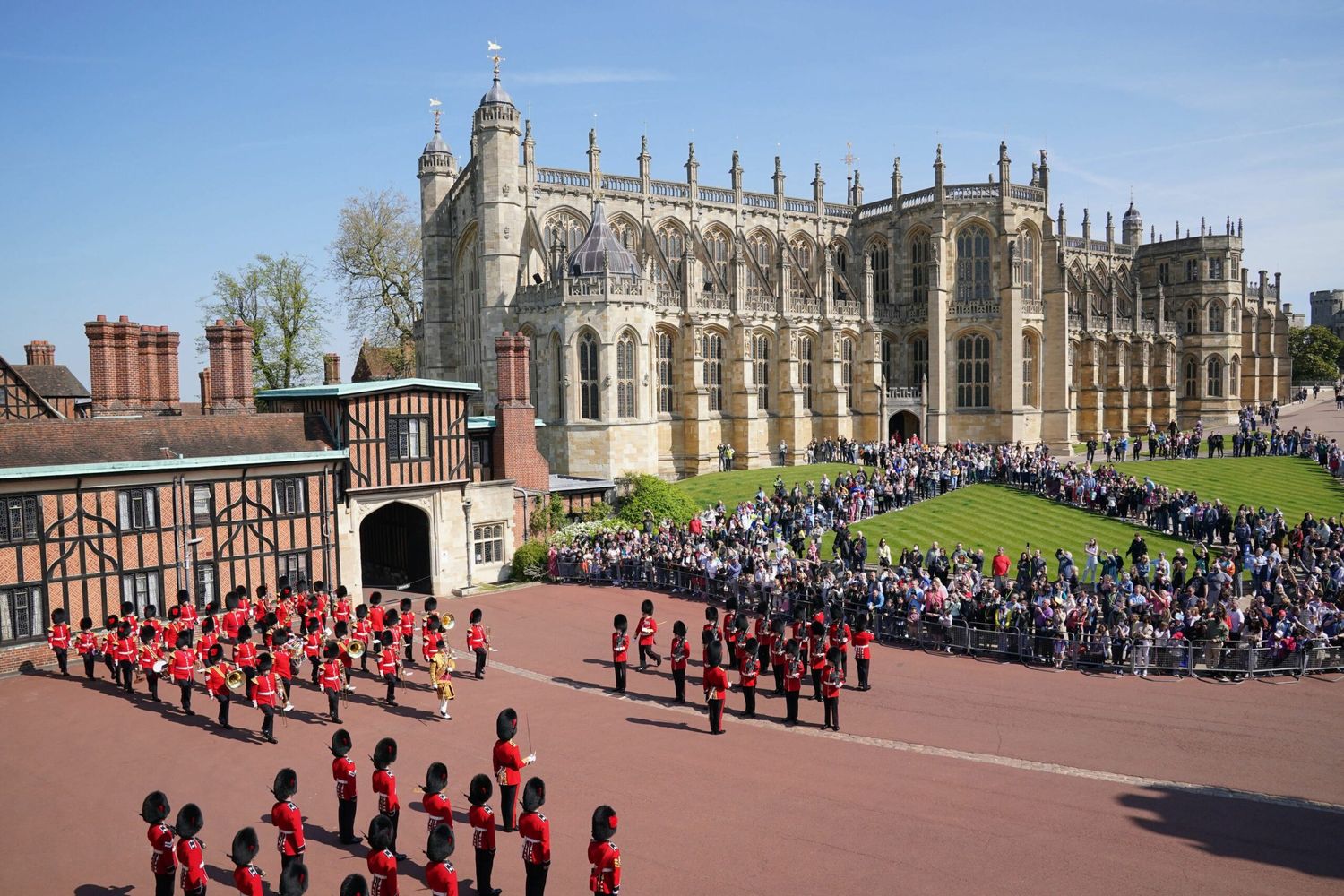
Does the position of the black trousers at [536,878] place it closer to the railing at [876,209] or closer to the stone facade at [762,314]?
the stone facade at [762,314]

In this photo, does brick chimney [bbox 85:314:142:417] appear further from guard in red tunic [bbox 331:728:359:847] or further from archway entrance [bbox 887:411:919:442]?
archway entrance [bbox 887:411:919:442]

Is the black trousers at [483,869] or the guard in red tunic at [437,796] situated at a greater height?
the guard in red tunic at [437,796]

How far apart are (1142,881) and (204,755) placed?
12.7 m

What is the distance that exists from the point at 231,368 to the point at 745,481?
2158 cm

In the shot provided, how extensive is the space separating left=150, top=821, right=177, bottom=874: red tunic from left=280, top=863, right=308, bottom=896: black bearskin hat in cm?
230

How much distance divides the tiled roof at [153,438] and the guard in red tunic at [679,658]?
12.0 metres

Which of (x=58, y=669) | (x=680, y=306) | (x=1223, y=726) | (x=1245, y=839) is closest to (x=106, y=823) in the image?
(x=58, y=669)

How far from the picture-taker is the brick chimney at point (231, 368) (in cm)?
2534

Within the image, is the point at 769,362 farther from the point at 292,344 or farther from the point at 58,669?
the point at 58,669

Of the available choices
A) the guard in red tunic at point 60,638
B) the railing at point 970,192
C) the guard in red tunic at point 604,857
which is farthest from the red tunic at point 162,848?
the railing at point 970,192

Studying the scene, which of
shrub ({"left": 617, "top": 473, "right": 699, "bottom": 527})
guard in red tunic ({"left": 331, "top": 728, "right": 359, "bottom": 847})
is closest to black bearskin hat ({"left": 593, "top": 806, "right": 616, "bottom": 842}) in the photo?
guard in red tunic ({"left": 331, "top": 728, "right": 359, "bottom": 847})

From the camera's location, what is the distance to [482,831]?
10.3 metres

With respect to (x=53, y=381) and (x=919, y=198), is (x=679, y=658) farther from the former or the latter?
(x=919, y=198)

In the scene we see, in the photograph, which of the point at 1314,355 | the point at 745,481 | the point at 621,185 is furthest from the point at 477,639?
the point at 1314,355
